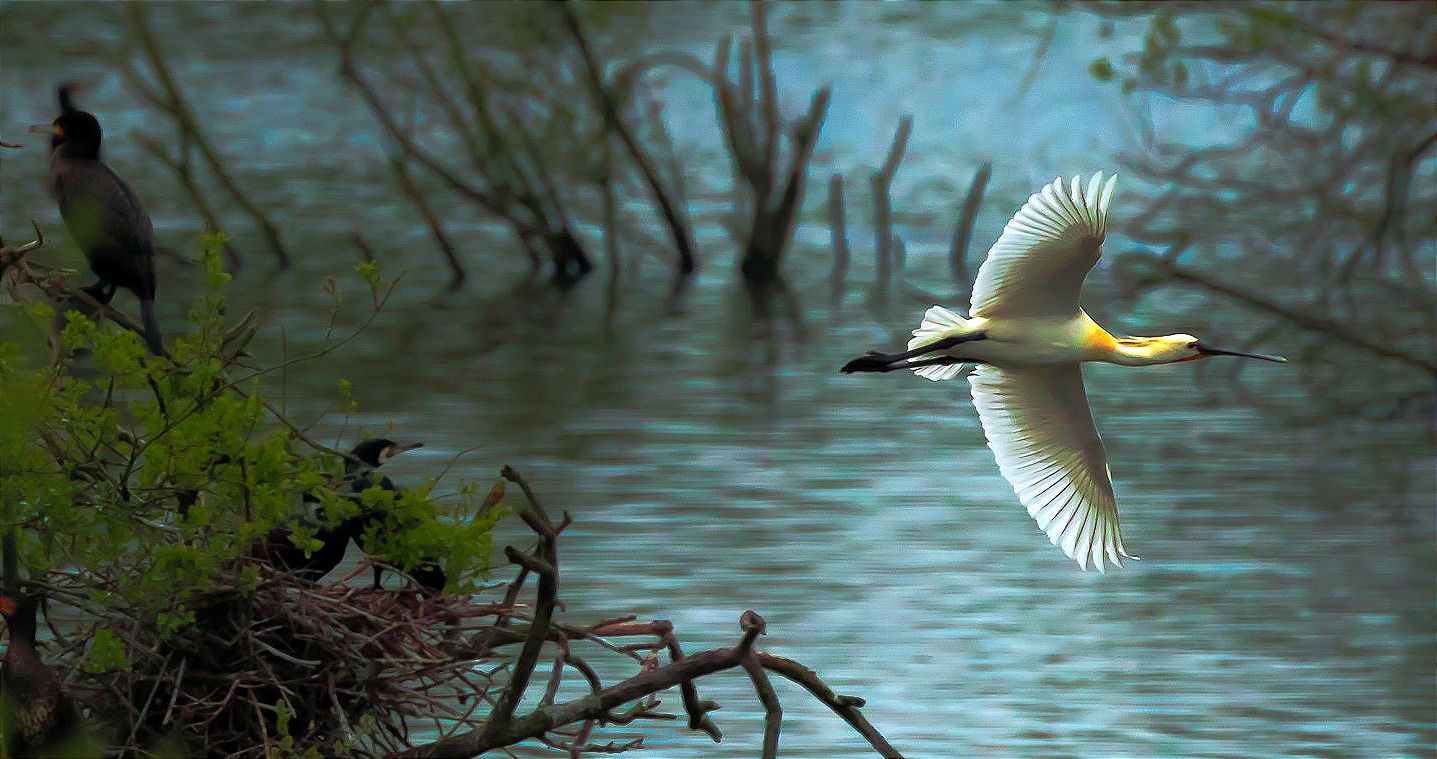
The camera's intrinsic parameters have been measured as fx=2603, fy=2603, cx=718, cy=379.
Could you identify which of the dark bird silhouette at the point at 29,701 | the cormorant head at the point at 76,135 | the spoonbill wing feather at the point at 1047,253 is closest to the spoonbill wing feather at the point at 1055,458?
the spoonbill wing feather at the point at 1047,253

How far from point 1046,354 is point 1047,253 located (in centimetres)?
27

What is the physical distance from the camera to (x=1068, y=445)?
22.7 ft

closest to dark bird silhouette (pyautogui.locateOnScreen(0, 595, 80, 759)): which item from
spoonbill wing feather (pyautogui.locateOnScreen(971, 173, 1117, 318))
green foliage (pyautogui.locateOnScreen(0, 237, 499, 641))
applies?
green foliage (pyautogui.locateOnScreen(0, 237, 499, 641))

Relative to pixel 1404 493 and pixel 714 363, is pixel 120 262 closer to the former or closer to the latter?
pixel 1404 493

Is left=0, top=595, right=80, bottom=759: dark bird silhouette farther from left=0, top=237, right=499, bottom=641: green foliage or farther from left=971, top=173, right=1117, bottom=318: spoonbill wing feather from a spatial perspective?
left=971, top=173, right=1117, bottom=318: spoonbill wing feather

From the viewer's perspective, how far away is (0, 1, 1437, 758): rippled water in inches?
A: 406

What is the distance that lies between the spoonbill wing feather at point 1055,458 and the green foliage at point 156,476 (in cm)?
202

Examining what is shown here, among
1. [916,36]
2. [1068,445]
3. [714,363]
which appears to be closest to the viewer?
[1068,445]

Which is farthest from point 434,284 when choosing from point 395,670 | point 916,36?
point 395,670

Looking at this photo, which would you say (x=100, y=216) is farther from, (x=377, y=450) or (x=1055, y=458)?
(x=1055, y=458)

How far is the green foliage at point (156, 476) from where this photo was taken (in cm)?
512

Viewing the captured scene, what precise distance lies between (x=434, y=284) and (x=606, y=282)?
163cm

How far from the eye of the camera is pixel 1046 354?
6.49 m

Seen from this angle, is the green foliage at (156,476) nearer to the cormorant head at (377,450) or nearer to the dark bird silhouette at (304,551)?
the dark bird silhouette at (304,551)
